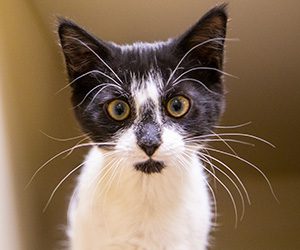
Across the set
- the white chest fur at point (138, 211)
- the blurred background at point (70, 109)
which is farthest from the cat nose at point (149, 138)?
the blurred background at point (70, 109)

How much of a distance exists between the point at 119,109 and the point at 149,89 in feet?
0.23

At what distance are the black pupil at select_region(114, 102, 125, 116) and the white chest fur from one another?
0.34ft

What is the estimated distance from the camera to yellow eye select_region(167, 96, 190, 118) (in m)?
1.23

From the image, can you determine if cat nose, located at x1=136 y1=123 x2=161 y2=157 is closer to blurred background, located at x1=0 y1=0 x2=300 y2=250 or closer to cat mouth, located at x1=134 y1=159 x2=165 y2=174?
cat mouth, located at x1=134 y1=159 x2=165 y2=174

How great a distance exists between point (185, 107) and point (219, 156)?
79cm

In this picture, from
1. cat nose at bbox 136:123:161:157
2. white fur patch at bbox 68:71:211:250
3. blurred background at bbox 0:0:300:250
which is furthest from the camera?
blurred background at bbox 0:0:300:250

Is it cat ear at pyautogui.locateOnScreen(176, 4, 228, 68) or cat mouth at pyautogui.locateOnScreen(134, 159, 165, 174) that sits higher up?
cat ear at pyautogui.locateOnScreen(176, 4, 228, 68)

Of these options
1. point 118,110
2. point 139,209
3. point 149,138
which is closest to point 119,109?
point 118,110

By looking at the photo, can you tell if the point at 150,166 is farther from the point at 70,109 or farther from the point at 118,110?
the point at 70,109

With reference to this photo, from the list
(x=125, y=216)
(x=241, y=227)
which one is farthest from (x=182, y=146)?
(x=241, y=227)

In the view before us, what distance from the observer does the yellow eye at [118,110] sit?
1221 mm

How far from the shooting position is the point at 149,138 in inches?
45.3

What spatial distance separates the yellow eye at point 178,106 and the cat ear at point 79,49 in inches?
6.6

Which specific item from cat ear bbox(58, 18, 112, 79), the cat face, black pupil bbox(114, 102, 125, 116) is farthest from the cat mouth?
cat ear bbox(58, 18, 112, 79)
